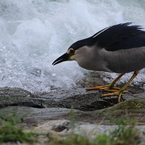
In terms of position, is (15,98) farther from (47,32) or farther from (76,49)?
(47,32)

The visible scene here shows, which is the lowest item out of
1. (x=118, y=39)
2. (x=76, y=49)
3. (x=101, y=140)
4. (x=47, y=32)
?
(x=47, y=32)

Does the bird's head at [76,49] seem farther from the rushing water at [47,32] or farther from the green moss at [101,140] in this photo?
the green moss at [101,140]

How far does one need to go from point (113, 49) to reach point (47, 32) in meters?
3.32

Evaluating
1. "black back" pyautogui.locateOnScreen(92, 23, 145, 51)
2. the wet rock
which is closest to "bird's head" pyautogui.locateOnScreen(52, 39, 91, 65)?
"black back" pyautogui.locateOnScreen(92, 23, 145, 51)

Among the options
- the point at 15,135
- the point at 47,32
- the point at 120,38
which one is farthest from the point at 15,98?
the point at 47,32

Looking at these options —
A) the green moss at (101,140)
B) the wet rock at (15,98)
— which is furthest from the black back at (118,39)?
the green moss at (101,140)

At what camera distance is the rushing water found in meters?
6.34

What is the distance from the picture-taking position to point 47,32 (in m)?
8.23

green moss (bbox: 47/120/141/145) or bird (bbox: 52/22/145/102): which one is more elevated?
green moss (bbox: 47/120/141/145)

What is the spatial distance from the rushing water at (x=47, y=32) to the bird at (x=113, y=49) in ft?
3.05

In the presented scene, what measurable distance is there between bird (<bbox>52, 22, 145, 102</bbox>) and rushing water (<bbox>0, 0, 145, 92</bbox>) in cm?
93

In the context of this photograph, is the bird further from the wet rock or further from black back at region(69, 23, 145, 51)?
the wet rock

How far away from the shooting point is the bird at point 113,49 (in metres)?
5.16

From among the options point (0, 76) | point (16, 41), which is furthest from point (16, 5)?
point (0, 76)
